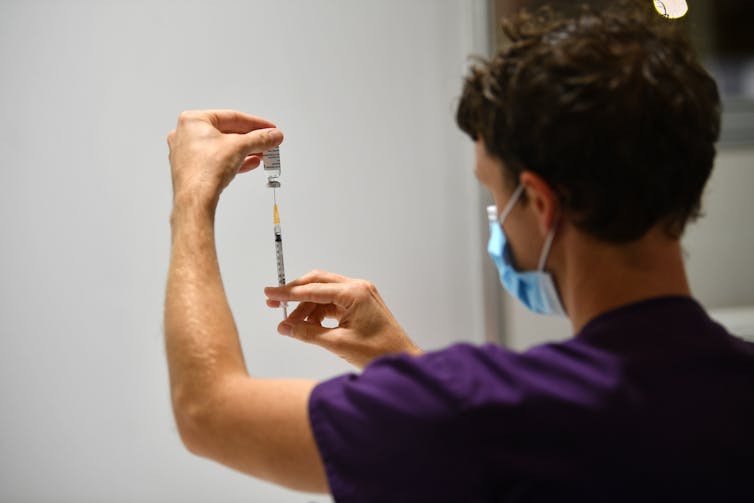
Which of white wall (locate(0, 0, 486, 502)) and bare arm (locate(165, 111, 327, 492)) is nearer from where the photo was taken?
bare arm (locate(165, 111, 327, 492))

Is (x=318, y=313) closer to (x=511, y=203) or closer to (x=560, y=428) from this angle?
(x=511, y=203)

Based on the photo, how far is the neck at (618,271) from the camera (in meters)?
0.76

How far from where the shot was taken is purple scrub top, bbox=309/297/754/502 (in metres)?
0.65

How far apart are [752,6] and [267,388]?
6.47 ft

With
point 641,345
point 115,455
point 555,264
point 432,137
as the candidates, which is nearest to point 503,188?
point 555,264

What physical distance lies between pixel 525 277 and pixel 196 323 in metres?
0.41

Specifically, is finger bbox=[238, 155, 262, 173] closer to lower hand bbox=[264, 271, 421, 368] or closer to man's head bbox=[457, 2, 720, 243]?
lower hand bbox=[264, 271, 421, 368]

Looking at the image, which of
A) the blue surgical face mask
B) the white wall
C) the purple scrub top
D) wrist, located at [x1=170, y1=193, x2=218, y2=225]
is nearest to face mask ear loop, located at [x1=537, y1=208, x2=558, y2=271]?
the blue surgical face mask

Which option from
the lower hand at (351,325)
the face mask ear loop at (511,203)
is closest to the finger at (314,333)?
the lower hand at (351,325)

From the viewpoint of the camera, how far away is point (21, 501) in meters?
1.61

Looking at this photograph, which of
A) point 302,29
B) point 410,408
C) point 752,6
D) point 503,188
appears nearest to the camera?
point 410,408

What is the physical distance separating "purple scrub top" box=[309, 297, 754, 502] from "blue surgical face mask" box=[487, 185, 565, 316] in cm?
17

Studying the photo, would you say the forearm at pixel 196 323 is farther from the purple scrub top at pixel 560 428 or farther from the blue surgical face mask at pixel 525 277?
the blue surgical face mask at pixel 525 277

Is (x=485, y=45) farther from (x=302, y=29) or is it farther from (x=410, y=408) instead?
(x=410, y=408)
